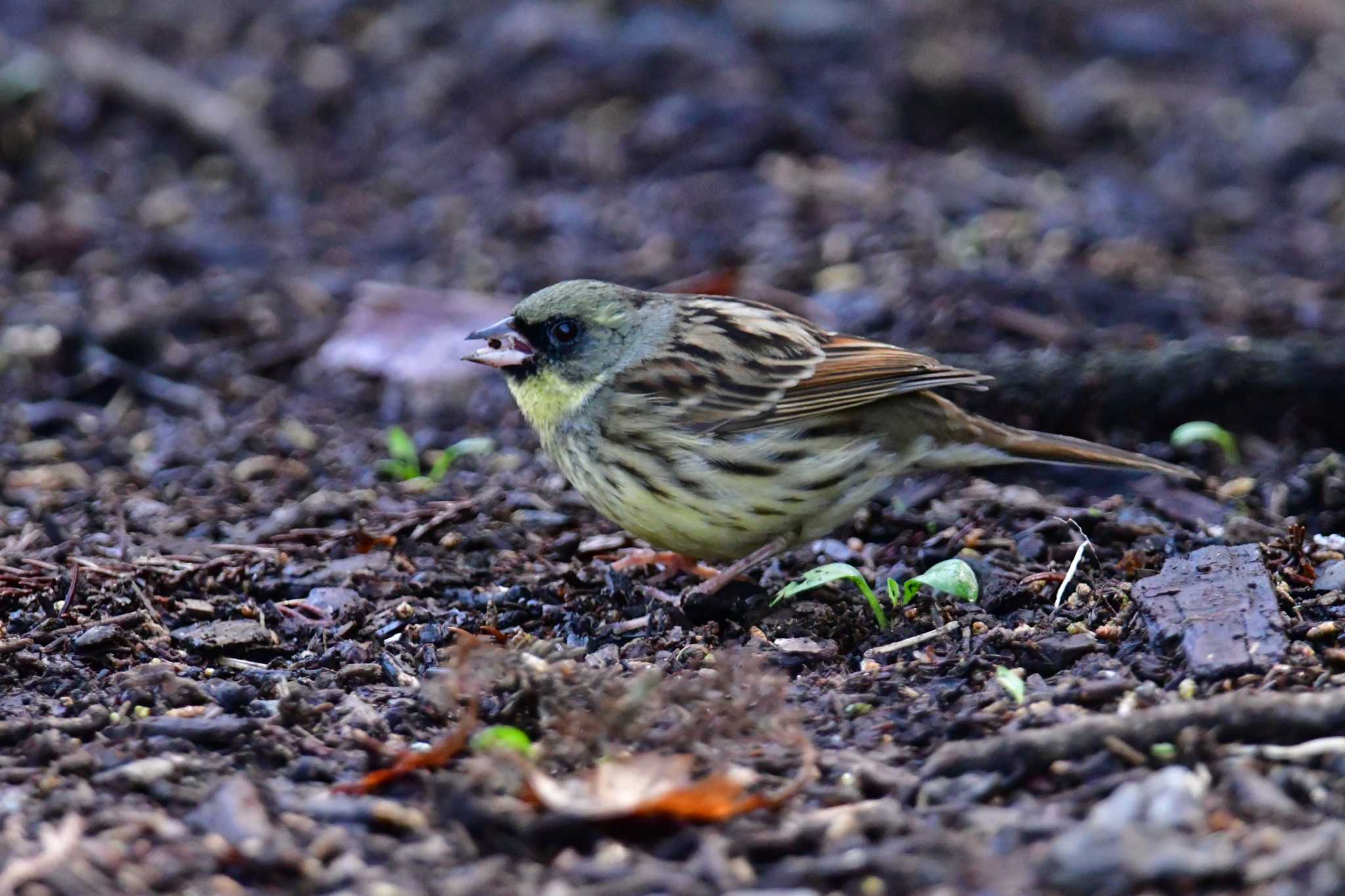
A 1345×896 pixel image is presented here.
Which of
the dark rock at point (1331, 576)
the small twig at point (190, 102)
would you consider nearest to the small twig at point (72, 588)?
the dark rock at point (1331, 576)

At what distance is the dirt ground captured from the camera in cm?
349

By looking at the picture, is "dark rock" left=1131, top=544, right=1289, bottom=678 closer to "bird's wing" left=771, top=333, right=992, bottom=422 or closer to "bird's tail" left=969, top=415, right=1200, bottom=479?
"bird's tail" left=969, top=415, right=1200, bottom=479

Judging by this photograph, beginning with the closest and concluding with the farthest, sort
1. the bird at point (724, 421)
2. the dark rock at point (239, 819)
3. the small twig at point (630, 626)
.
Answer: the dark rock at point (239, 819) < the small twig at point (630, 626) < the bird at point (724, 421)

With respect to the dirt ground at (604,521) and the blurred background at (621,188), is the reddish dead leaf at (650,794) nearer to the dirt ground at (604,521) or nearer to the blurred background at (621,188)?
the dirt ground at (604,521)

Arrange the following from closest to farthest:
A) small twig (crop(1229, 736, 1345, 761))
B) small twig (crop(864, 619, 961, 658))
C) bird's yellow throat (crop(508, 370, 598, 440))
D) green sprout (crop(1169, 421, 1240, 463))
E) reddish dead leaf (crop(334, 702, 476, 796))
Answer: small twig (crop(1229, 736, 1345, 761)), reddish dead leaf (crop(334, 702, 476, 796)), small twig (crop(864, 619, 961, 658)), bird's yellow throat (crop(508, 370, 598, 440)), green sprout (crop(1169, 421, 1240, 463))

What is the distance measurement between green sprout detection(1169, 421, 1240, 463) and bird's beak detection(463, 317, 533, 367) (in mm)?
2372

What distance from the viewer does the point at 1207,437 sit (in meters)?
5.94

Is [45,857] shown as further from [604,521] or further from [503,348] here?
[604,521]

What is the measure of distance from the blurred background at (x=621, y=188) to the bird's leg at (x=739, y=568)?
4.78 ft

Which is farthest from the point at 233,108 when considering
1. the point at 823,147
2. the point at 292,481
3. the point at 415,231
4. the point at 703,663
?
the point at 703,663

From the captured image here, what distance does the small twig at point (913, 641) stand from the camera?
4645 mm

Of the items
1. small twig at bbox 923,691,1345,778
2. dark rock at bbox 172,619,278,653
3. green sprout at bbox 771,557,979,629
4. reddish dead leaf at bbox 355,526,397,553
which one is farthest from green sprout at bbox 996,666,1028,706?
reddish dead leaf at bbox 355,526,397,553

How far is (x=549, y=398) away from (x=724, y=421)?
0.63m

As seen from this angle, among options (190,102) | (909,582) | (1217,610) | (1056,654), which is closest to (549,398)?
(909,582)
